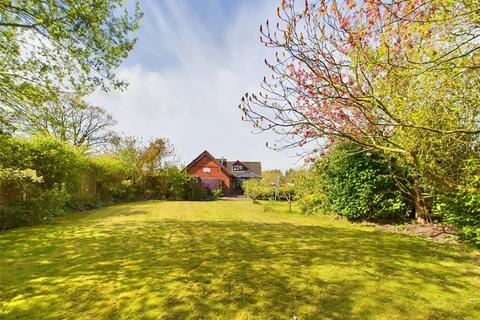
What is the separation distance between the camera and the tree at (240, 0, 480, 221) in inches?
132

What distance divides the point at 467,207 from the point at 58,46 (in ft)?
33.4

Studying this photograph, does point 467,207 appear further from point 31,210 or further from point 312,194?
point 31,210

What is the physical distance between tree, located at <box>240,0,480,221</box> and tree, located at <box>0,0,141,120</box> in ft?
15.6

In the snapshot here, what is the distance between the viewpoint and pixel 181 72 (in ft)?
40.1

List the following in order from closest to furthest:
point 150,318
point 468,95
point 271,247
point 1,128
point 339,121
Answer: point 150,318 < point 468,95 < point 339,121 < point 271,247 < point 1,128

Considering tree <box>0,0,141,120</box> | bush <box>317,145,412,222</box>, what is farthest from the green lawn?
tree <box>0,0,141,120</box>

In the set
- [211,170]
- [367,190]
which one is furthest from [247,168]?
[367,190]

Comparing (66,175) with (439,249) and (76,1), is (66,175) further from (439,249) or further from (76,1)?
(439,249)

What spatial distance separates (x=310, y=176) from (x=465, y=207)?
7.65 metres

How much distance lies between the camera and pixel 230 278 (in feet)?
13.3

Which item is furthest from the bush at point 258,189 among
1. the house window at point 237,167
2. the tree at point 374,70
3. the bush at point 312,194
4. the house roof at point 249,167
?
the house window at point 237,167

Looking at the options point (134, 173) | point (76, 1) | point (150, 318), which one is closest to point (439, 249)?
point (150, 318)

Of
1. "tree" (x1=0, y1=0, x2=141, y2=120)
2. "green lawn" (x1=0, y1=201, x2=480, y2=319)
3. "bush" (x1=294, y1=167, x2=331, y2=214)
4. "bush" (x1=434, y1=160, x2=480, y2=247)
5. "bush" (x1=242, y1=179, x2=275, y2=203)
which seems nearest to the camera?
"green lawn" (x1=0, y1=201, x2=480, y2=319)

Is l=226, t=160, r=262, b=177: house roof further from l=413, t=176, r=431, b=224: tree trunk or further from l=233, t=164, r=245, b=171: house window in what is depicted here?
l=413, t=176, r=431, b=224: tree trunk
